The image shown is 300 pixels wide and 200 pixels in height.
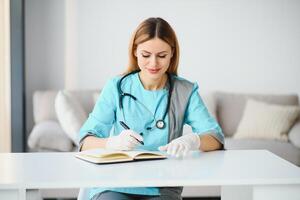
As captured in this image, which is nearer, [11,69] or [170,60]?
[170,60]

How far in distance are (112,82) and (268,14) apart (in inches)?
114

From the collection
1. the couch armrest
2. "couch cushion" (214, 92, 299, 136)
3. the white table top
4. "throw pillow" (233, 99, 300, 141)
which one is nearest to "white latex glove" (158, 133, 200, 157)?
the white table top

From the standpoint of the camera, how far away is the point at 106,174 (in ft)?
4.95

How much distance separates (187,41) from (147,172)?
3179 mm

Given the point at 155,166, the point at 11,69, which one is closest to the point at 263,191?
the point at 155,166

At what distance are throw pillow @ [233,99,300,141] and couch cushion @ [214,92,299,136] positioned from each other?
0.18 meters

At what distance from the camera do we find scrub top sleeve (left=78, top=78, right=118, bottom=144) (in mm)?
1989

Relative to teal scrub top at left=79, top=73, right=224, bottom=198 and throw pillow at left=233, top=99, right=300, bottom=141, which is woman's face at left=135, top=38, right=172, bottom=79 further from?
throw pillow at left=233, top=99, right=300, bottom=141

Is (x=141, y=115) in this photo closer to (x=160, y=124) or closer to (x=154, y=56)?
(x=160, y=124)

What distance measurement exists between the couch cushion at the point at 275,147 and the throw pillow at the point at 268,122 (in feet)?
0.61

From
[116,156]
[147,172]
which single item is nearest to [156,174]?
[147,172]

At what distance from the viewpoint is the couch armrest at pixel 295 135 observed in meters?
3.72

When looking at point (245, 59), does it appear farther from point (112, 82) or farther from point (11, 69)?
point (112, 82)

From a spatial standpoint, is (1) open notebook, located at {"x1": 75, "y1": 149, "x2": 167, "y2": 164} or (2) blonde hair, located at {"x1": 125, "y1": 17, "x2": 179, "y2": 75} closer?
(1) open notebook, located at {"x1": 75, "y1": 149, "x2": 167, "y2": 164}
